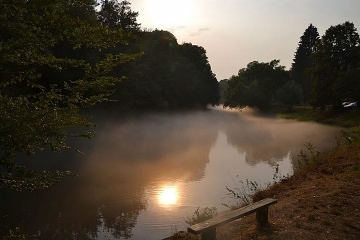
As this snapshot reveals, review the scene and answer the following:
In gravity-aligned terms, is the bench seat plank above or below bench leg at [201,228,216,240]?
above

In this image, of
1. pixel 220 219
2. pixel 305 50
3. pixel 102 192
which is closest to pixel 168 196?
pixel 102 192

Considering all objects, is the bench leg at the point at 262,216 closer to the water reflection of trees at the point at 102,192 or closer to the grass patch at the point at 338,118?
the water reflection of trees at the point at 102,192

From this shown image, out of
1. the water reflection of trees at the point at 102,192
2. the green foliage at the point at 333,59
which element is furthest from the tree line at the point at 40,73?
the green foliage at the point at 333,59

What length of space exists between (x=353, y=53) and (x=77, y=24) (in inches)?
1919

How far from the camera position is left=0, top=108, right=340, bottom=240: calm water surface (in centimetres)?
1017

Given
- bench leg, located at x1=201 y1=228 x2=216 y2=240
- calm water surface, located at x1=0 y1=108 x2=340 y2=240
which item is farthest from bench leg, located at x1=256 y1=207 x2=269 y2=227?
calm water surface, located at x1=0 y1=108 x2=340 y2=240

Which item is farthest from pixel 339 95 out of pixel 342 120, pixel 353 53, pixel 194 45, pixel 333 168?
pixel 194 45

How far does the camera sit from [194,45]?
8975 cm

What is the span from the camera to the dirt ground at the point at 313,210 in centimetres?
713

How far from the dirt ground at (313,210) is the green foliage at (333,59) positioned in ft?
118

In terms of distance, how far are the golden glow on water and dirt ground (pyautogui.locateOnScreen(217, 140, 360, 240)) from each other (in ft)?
11.1

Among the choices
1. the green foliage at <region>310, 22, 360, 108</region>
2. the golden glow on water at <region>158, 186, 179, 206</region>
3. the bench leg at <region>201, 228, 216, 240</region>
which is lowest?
the golden glow on water at <region>158, 186, 179, 206</region>

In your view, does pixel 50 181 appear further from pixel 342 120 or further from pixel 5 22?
pixel 342 120

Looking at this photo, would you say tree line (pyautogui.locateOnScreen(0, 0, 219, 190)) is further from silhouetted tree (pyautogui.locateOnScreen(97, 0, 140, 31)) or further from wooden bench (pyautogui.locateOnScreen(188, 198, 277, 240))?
silhouetted tree (pyautogui.locateOnScreen(97, 0, 140, 31))
